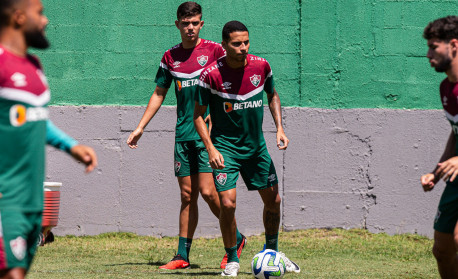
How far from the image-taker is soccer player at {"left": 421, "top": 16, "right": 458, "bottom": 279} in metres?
4.84

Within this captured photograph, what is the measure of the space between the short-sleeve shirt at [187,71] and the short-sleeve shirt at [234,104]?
2.61 ft

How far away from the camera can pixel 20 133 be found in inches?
143

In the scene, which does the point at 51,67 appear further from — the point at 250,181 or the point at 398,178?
the point at 398,178

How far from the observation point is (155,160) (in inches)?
368

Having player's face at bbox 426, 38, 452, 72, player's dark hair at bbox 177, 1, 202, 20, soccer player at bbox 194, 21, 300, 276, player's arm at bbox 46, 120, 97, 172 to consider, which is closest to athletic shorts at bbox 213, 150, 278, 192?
soccer player at bbox 194, 21, 300, 276

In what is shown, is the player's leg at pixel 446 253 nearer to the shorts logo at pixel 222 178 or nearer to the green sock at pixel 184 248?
the shorts logo at pixel 222 178

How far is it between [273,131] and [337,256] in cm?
190

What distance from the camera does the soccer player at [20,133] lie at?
358 cm

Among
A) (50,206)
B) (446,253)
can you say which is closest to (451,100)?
(446,253)

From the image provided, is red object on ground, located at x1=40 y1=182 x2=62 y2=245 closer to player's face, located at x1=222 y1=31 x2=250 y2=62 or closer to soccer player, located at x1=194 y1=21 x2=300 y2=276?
soccer player, located at x1=194 y1=21 x2=300 y2=276

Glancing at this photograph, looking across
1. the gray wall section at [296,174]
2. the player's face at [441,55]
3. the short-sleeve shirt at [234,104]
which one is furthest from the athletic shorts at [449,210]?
the gray wall section at [296,174]

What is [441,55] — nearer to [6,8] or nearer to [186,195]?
[6,8]

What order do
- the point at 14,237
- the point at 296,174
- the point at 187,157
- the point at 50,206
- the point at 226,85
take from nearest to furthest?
the point at 14,237 < the point at 226,85 < the point at 187,157 < the point at 50,206 < the point at 296,174

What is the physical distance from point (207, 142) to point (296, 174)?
9.92 ft
